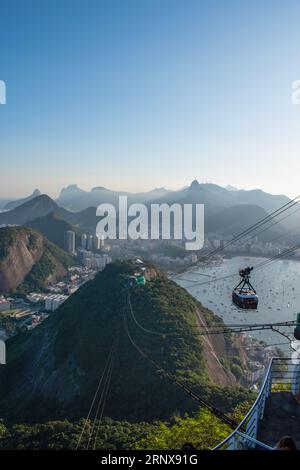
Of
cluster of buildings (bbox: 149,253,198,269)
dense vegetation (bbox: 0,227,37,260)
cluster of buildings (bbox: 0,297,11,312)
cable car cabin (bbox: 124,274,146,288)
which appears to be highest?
dense vegetation (bbox: 0,227,37,260)

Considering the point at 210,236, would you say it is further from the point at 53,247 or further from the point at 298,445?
the point at 298,445

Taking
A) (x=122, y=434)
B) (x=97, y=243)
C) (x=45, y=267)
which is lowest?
(x=45, y=267)

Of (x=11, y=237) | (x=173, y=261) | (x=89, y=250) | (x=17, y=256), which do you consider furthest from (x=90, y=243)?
(x=17, y=256)

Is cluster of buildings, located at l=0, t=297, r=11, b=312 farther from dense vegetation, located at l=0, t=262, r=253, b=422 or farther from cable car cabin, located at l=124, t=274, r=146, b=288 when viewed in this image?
cable car cabin, located at l=124, t=274, r=146, b=288

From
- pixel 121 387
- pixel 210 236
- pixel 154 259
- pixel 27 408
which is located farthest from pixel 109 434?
pixel 210 236

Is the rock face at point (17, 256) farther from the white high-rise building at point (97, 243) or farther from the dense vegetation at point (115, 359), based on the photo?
the dense vegetation at point (115, 359)

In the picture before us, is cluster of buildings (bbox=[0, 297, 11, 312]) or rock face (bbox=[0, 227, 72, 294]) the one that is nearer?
cluster of buildings (bbox=[0, 297, 11, 312])

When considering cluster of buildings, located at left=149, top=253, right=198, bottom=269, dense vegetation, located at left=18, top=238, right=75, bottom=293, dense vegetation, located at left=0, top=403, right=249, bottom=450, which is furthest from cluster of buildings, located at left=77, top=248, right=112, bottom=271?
dense vegetation, located at left=0, top=403, right=249, bottom=450

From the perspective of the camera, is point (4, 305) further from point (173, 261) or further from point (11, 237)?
point (173, 261)
